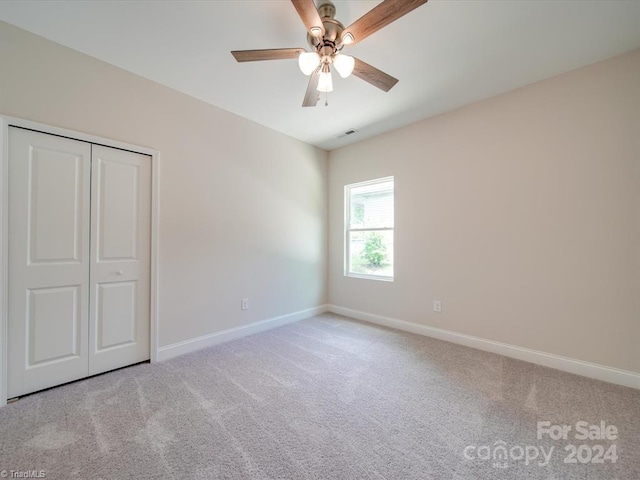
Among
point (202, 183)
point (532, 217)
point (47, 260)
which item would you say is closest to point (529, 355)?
point (532, 217)

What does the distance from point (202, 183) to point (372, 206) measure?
92.4 inches

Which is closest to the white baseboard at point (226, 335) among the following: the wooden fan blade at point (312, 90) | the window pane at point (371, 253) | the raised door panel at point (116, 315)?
the raised door panel at point (116, 315)

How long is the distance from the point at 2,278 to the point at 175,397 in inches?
→ 58.0

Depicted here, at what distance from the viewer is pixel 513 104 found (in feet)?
8.71

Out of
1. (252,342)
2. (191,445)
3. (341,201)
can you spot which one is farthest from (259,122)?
(191,445)

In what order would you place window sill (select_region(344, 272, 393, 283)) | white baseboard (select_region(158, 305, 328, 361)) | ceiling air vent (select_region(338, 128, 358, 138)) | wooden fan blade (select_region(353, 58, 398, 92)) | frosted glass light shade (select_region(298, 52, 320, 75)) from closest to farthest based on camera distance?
1. frosted glass light shade (select_region(298, 52, 320, 75))
2. wooden fan blade (select_region(353, 58, 398, 92))
3. white baseboard (select_region(158, 305, 328, 361))
4. ceiling air vent (select_region(338, 128, 358, 138))
5. window sill (select_region(344, 272, 393, 283))

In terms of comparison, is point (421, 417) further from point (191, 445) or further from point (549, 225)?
point (549, 225)

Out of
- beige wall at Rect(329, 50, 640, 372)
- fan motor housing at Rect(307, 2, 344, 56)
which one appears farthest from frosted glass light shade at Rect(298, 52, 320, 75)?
beige wall at Rect(329, 50, 640, 372)

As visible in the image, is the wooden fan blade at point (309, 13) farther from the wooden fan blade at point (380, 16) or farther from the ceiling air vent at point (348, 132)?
the ceiling air vent at point (348, 132)

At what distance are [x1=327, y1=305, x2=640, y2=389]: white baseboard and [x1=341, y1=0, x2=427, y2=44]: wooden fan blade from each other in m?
3.00

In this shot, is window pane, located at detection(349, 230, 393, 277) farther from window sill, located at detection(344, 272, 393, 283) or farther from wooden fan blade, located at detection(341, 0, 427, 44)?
wooden fan blade, located at detection(341, 0, 427, 44)

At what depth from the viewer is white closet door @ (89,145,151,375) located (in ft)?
7.49

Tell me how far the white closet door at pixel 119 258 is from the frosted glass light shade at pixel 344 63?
1.99m

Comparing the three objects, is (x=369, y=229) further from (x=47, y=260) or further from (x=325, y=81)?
(x=47, y=260)
